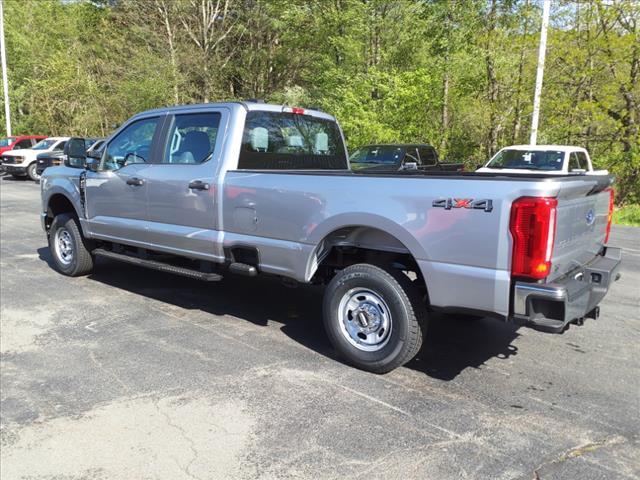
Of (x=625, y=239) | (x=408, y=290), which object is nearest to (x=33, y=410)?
(x=408, y=290)

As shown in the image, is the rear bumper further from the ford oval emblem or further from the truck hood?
the truck hood

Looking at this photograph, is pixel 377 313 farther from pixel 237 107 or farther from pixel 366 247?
pixel 237 107

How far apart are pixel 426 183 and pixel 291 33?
20.6 meters

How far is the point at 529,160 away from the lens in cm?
1370

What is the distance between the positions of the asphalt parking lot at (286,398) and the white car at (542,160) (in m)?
7.89

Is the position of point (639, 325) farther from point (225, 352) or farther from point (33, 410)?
point (33, 410)

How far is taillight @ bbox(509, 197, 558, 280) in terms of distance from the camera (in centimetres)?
328

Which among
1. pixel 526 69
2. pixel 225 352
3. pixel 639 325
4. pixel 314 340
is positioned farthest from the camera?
pixel 526 69

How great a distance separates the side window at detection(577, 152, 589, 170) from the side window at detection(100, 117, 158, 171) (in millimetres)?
11510

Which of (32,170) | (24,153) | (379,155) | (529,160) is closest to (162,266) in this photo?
(379,155)

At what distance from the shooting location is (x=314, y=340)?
490 centimetres

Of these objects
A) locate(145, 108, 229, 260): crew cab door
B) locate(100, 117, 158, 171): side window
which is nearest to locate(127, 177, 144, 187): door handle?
locate(145, 108, 229, 260): crew cab door

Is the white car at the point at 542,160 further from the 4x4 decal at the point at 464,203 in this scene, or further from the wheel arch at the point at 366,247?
the 4x4 decal at the point at 464,203

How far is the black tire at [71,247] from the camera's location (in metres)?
6.85
